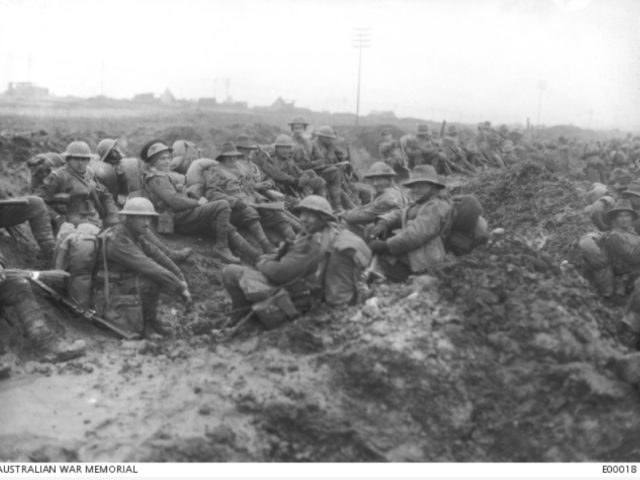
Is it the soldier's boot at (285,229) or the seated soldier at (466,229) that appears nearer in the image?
the seated soldier at (466,229)

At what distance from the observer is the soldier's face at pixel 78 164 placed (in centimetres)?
834

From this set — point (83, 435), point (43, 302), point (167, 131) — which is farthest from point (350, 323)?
point (167, 131)

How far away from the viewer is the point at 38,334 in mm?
6453

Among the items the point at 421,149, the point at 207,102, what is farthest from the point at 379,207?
the point at 207,102

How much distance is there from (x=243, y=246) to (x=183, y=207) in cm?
121

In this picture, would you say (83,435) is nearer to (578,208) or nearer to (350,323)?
(350,323)

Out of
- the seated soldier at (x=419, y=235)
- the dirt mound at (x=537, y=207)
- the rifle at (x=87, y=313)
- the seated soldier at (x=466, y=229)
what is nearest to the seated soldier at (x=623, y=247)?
the dirt mound at (x=537, y=207)

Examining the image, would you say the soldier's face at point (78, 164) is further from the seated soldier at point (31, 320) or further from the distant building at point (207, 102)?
the distant building at point (207, 102)

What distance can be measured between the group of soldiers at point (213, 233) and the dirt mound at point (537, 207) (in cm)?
406

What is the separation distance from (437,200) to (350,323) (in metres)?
2.12

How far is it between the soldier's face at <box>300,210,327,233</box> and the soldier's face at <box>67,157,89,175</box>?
12.6 feet

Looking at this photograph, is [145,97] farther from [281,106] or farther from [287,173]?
[287,173]

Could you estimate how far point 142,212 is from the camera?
276 inches

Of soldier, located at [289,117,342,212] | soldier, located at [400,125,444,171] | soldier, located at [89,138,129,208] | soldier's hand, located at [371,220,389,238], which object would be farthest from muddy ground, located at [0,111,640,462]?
soldier, located at [400,125,444,171]
